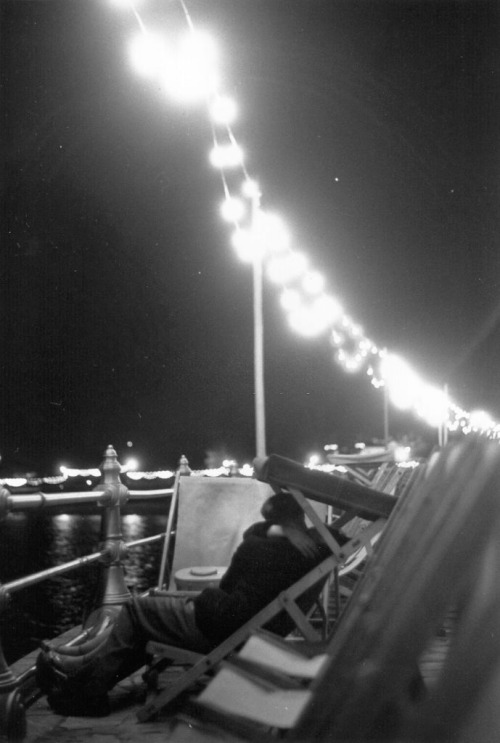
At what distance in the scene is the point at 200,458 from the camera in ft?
331

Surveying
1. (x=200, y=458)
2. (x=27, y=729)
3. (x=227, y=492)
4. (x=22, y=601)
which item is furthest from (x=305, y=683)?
(x=200, y=458)

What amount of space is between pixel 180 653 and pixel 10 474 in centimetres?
8091

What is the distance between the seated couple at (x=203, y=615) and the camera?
14.4ft

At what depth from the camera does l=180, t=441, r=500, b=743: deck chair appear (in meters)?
1.42

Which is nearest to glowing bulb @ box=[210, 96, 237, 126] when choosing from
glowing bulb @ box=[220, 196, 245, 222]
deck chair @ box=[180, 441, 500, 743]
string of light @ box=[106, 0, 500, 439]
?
string of light @ box=[106, 0, 500, 439]

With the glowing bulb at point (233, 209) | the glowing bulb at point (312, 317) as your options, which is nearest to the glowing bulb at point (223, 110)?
the glowing bulb at point (233, 209)

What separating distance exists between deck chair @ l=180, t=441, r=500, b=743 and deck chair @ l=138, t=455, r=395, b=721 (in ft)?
6.38

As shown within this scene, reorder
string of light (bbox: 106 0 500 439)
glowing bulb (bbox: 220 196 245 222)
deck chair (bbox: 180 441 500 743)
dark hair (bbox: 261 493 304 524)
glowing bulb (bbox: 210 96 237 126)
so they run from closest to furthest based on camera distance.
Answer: deck chair (bbox: 180 441 500 743), dark hair (bbox: 261 493 304 524), string of light (bbox: 106 0 500 439), glowing bulb (bbox: 210 96 237 126), glowing bulb (bbox: 220 196 245 222)

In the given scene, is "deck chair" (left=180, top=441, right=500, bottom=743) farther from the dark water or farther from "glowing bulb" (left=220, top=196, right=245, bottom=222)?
"glowing bulb" (left=220, top=196, right=245, bottom=222)

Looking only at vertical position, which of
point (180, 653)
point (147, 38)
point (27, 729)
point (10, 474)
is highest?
point (147, 38)

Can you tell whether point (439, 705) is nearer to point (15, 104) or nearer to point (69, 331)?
point (15, 104)

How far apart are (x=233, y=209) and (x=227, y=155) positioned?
141 cm

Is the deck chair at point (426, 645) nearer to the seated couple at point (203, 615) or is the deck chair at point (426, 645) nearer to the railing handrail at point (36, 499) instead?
the seated couple at point (203, 615)

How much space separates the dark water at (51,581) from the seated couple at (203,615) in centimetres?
34
